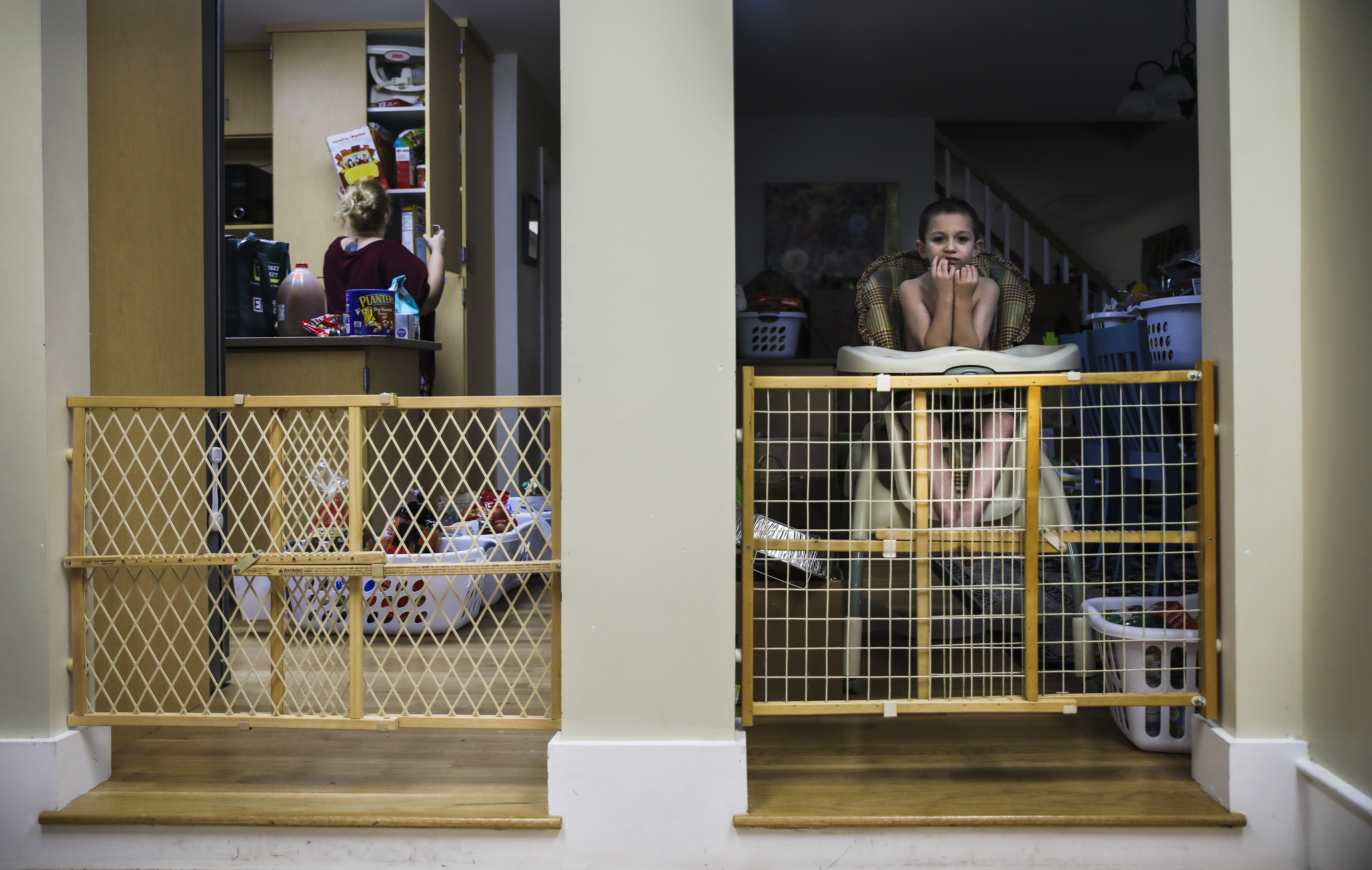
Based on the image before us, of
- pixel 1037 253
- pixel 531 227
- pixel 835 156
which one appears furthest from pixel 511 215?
pixel 1037 253

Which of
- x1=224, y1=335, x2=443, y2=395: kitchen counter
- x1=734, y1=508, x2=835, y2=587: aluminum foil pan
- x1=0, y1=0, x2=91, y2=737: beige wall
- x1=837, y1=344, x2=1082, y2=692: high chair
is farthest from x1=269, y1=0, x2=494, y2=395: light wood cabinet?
x1=837, y1=344, x2=1082, y2=692: high chair

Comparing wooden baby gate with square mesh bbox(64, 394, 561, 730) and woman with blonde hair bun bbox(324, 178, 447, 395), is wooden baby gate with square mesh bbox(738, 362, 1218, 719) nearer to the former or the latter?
wooden baby gate with square mesh bbox(64, 394, 561, 730)

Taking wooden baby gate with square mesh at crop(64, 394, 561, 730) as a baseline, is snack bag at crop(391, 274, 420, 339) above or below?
above

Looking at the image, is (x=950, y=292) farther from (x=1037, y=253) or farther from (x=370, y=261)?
(x=1037, y=253)

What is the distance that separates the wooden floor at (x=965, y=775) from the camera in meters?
1.51

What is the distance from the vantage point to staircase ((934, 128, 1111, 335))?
5.09m

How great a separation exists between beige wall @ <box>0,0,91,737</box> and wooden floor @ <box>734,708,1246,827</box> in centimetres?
134

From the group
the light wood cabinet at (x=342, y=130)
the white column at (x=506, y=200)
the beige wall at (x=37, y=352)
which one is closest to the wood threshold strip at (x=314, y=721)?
the beige wall at (x=37, y=352)

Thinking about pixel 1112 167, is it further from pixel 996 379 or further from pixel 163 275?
pixel 163 275

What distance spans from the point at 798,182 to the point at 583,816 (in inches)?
189

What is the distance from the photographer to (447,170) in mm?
3795

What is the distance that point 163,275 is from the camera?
1.94 meters

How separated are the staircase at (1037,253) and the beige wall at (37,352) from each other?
15.4ft

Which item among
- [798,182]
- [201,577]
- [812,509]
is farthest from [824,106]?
[201,577]
